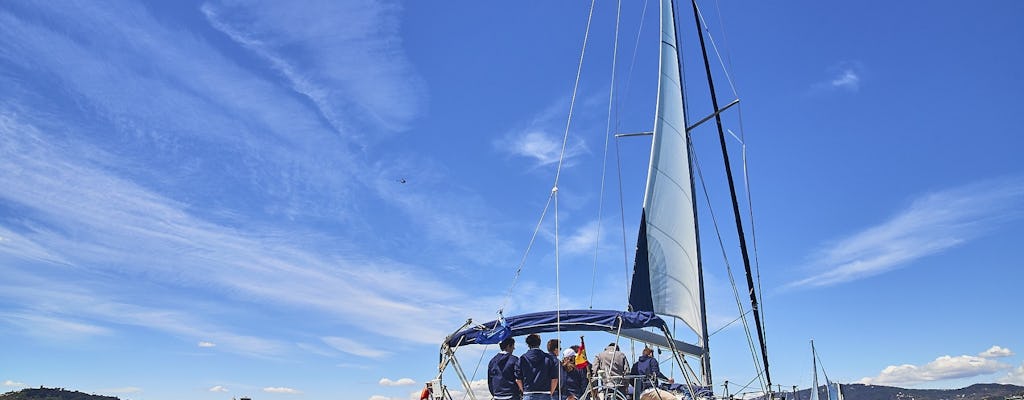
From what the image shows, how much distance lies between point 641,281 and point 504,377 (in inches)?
238

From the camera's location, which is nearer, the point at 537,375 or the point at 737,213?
the point at 537,375

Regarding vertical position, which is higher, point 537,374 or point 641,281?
point 641,281

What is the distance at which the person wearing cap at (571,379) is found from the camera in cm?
1038

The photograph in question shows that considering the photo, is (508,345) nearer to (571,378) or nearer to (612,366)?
(571,378)

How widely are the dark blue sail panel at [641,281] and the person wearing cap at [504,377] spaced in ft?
18.2

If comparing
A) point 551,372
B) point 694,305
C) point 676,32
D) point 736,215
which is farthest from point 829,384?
point 551,372

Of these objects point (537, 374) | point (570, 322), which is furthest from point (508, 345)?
point (570, 322)

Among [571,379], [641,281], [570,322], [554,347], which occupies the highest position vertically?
[641,281]

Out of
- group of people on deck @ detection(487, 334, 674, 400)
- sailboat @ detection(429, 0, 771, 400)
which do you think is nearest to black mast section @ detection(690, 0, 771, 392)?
sailboat @ detection(429, 0, 771, 400)

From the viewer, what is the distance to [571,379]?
10.8m

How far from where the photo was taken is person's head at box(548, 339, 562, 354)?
36.1 ft

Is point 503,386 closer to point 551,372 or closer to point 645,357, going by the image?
point 551,372

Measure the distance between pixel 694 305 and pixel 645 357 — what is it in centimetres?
300

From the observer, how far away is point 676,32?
18797 mm
